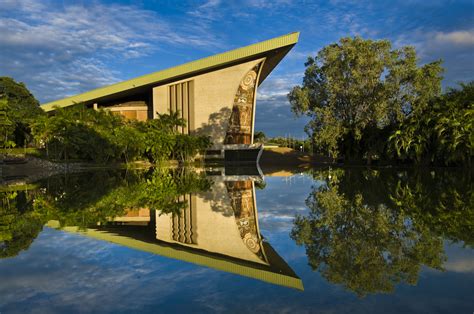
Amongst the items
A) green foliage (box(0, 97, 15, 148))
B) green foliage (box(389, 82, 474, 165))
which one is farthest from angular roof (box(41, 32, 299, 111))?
green foliage (box(389, 82, 474, 165))

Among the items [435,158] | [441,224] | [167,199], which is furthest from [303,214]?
[435,158]

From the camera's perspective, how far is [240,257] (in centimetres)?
468

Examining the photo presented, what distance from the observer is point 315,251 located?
4613 mm

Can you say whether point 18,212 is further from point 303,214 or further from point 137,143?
point 137,143

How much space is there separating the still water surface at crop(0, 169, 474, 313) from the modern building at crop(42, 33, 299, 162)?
1088 inches

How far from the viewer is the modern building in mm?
35656

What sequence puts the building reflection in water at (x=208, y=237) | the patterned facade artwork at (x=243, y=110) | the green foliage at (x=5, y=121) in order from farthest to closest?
1. the patterned facade artwork at (x=243, y=110)
2. the green foliage at (x=5, y=121)
3. the building reflection in water at (x=208, y=237)

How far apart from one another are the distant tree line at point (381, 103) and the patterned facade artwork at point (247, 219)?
1482cm

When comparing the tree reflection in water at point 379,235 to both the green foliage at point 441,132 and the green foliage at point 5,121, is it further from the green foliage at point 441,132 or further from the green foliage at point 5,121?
the green foliage at point 5,121

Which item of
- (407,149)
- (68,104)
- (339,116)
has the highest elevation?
(68,104)

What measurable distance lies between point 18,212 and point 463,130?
65.3 ft

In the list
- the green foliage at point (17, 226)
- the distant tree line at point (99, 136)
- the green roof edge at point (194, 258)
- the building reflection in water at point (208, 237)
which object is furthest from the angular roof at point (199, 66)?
the green roof edge at point (194, 258)

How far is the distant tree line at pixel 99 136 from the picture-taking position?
25000 millimetres

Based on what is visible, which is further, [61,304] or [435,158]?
[435,158]
